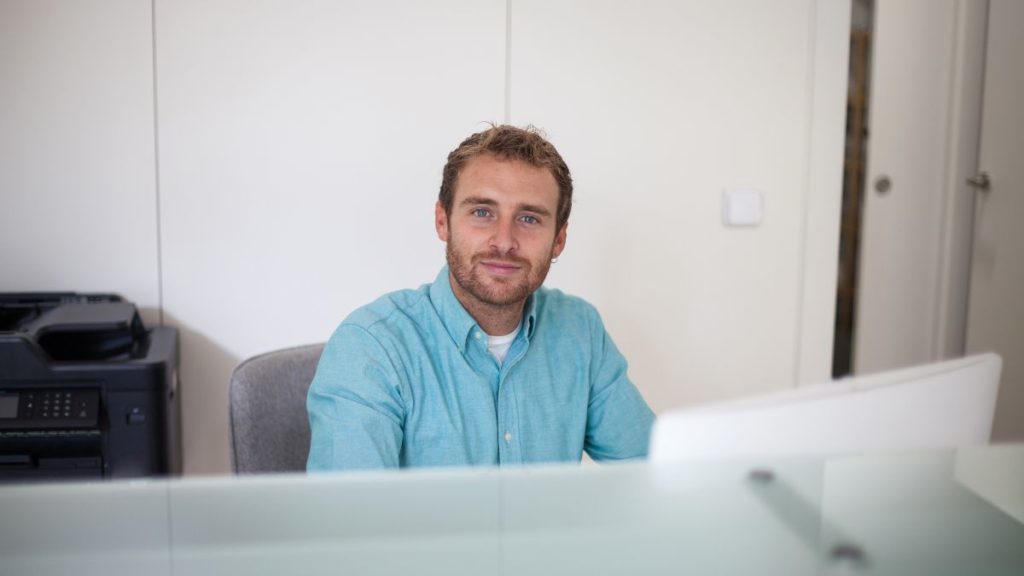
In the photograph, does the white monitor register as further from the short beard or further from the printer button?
the printer button

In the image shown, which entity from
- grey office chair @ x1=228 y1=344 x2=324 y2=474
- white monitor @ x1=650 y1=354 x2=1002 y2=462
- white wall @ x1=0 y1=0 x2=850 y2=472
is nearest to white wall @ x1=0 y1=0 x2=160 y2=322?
white wall @ x1=0 y1=0 x2=850 y2=472

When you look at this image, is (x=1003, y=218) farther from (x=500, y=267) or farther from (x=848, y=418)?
(x=848, y=418)

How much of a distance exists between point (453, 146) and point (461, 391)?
102 cm

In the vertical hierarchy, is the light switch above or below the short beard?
above

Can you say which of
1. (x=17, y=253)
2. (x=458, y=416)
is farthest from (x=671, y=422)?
(x=17, y=253)

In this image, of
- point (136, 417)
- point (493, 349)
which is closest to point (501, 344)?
point (493, 349)

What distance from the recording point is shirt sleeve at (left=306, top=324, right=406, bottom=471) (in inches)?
49.9

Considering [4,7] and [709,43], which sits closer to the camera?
[4,7]

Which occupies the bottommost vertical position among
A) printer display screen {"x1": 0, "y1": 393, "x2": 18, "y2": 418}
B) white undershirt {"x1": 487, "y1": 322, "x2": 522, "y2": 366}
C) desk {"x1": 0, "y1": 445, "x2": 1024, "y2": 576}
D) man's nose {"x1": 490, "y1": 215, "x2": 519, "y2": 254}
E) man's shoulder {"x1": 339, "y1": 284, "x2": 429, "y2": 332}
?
printer display screen {"x1": 0, "y1": 393, "x2": 18, "y2": 418}

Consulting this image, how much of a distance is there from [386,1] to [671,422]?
181 centimetres

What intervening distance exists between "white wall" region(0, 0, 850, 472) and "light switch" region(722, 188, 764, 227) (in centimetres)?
3

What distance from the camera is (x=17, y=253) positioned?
7.00ft

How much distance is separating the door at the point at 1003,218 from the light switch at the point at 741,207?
1.06 meters

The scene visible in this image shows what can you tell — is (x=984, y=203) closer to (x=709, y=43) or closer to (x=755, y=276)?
(x=755, y=276)
